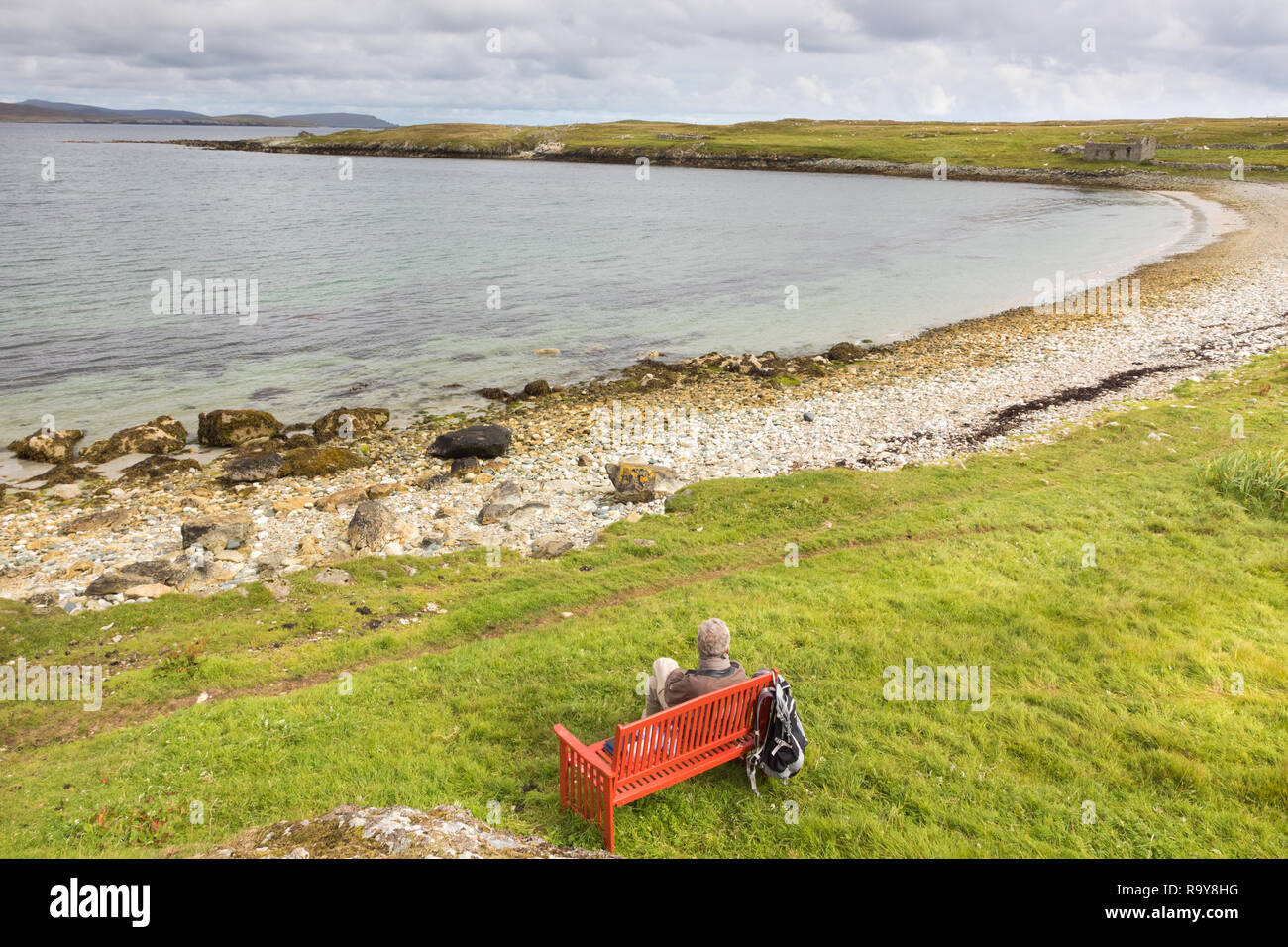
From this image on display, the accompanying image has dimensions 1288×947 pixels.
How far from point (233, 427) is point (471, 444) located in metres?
8.79

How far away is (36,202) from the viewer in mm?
83500

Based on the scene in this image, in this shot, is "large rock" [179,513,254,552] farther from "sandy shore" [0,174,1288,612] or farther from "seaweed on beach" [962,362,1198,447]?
"seaweed on beach" [962,362,1198,447]

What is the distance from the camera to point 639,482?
20656 mm

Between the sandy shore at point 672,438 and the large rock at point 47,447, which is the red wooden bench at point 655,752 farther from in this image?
the large rock at point 47,447

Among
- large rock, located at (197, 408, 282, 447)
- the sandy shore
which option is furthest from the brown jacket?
large rock, located at (197, 408, 282, 447)

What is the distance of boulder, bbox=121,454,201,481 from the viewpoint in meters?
23.3

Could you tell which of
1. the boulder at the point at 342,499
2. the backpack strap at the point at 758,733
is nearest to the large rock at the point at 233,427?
the boulder at the point at 342,499

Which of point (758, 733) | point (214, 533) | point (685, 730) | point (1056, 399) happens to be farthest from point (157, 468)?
point (1056, 399)

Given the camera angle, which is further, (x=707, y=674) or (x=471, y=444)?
(x=471, y=444)

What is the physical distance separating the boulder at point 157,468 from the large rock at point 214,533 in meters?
5.72

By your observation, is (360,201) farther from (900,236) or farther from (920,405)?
(920,405)

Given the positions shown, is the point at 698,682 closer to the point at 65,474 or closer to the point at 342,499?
the point at 342,499
